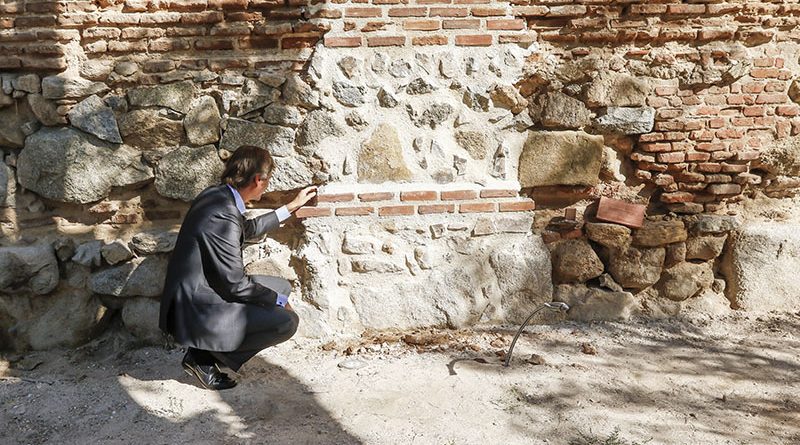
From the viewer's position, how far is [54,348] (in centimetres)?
392

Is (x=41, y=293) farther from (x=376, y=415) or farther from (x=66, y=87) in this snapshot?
(x=376, y=415)

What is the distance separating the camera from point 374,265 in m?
4.00

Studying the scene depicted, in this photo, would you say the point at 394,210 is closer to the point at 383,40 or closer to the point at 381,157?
the point at 381,157

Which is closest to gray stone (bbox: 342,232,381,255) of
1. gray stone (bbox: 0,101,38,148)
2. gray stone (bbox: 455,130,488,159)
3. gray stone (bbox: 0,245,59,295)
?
gray stone (bbox: 455,130,488,159)

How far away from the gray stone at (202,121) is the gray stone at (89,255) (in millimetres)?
899

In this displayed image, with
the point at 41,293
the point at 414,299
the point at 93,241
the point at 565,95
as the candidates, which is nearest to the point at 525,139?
the point at 565,95

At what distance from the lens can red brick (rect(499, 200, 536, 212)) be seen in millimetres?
4090

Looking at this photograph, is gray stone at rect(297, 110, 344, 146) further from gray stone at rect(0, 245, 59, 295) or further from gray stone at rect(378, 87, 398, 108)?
gray stone at rect(0, 245, 59, 295)

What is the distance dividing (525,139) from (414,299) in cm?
131

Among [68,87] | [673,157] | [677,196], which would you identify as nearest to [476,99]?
[673,157]

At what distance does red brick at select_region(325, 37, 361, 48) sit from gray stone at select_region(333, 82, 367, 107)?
0.23m

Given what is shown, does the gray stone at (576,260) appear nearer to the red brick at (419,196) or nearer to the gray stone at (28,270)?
the red brick at (419,196)

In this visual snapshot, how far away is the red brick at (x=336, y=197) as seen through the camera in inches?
155

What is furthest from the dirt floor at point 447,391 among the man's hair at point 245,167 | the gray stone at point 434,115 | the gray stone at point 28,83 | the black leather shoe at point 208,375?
the gray stone at point 28,83
